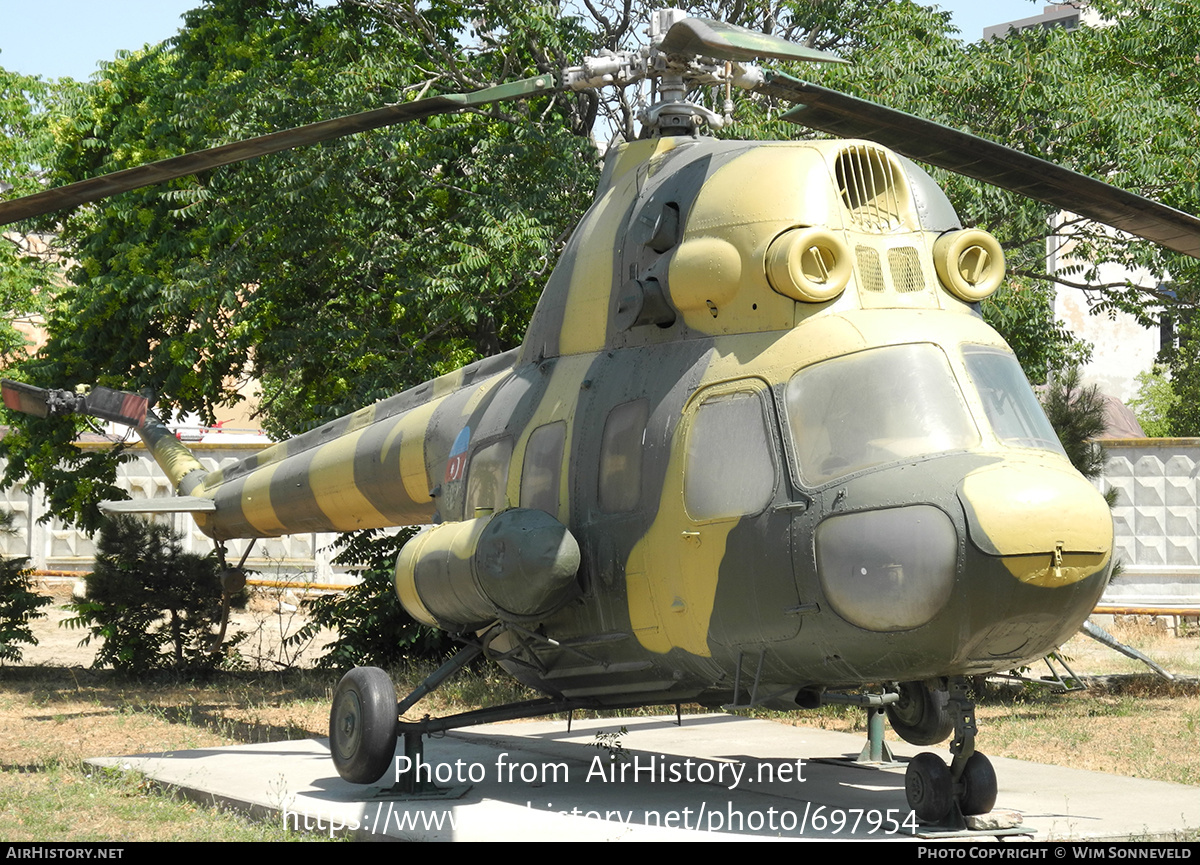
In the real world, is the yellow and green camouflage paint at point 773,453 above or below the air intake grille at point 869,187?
below

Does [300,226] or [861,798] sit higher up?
[300,226]

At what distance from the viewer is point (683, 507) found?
666 centimetres

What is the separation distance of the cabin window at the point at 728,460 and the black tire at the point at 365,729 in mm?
2634

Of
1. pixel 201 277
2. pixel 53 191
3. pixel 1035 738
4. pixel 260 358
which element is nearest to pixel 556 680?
pixel 53 191

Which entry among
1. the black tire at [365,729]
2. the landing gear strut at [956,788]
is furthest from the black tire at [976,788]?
the black tire at [365,729]

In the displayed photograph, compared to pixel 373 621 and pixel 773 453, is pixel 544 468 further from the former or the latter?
pixel 373 621

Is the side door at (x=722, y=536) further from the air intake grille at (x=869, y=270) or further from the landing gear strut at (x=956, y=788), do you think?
the landing gear strut at (x=956, y=788)

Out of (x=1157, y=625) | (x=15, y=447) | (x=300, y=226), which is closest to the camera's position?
(x=300, y=226)

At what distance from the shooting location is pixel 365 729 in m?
7.91

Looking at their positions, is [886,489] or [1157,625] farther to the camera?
[1157,625]

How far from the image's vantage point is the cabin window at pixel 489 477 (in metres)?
8.04

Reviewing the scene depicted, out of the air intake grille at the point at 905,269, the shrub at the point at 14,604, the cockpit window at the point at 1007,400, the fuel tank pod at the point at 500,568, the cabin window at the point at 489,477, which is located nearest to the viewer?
the cockpit window at the point at 1007,400
